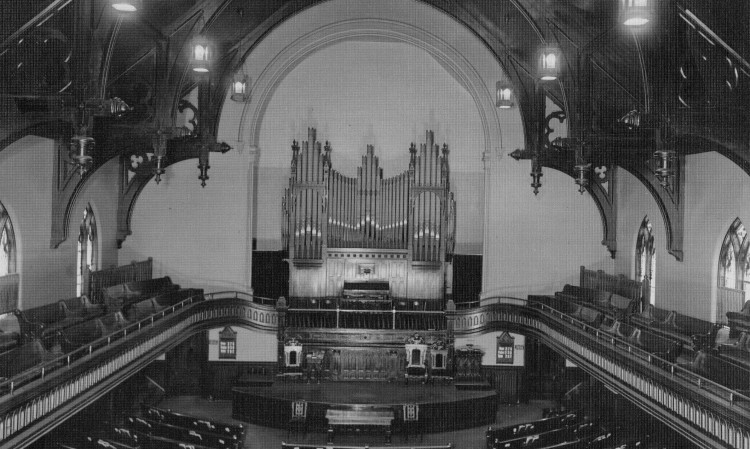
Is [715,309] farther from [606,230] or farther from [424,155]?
[424,155]

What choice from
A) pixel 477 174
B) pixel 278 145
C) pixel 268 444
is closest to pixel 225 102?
pixel 278 145

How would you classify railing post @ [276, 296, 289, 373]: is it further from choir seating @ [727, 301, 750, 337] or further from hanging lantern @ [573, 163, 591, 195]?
choir seating @ [727, 301, 750, 337]

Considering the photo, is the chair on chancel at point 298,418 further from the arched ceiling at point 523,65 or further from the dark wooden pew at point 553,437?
the arched ceiling at point 523,65

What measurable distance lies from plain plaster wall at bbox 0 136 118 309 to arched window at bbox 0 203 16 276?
0.11m

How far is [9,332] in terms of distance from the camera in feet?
47.6

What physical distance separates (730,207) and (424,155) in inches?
410

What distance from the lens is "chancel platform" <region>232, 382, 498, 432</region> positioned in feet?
66.3

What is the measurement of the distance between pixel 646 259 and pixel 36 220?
16926mm

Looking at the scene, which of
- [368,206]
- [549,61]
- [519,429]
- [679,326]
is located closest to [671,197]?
[679,326]

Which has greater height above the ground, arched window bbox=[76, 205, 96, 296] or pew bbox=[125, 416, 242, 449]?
arched window bbox=[76, 205, 96, 296]

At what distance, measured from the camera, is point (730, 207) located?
54.8ft

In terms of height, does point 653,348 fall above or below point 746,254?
below

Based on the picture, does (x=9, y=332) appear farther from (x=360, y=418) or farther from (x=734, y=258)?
(x=734, y=258)

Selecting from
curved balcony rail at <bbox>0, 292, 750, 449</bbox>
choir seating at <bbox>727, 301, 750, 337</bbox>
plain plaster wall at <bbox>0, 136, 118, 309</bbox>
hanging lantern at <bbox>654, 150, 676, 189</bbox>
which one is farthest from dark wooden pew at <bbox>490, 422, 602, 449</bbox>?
plain plaster wall at <bbox>0, 136, 118, 309</bbox>
